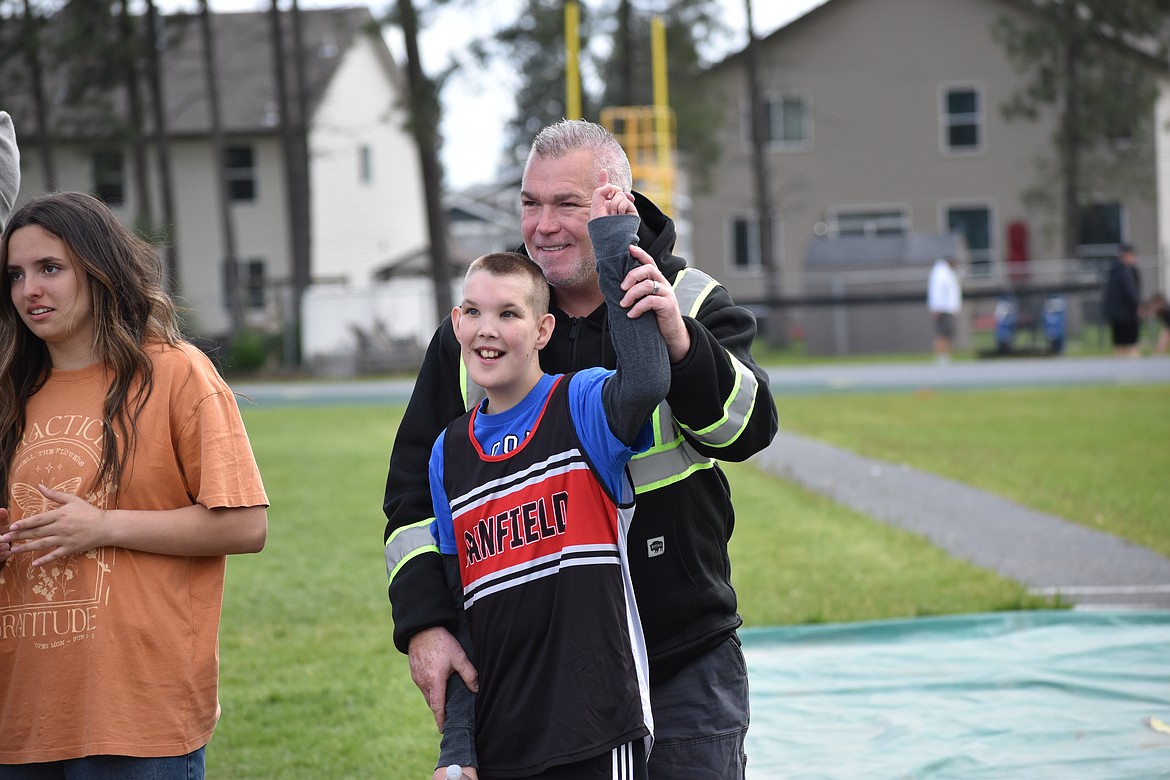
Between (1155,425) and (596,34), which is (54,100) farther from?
(1155,425)

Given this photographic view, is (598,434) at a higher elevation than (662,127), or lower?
lower

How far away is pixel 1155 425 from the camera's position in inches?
564

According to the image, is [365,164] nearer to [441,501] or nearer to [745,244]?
[745,244]

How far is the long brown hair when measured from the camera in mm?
2896

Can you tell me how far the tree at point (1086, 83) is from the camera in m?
32.1

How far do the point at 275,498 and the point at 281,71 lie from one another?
23.6m

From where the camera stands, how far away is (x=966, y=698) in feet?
18.7

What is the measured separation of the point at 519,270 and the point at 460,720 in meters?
0.96

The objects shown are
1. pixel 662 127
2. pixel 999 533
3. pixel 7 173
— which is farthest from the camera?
pixel 662 127

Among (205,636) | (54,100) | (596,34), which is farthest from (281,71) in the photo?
(205,636)

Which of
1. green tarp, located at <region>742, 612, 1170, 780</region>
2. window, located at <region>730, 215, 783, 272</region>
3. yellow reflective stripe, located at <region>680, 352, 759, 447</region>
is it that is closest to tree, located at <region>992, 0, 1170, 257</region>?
window, located at <region>730, 215, 783, 272</region>

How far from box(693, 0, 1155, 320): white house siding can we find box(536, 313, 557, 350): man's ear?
34.6m

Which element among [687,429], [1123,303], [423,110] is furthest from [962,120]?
[687,429]

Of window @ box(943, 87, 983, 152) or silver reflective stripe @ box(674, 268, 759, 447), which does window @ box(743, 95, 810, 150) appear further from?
silver reflective stripe @ box(674, 268, 759, 447)
